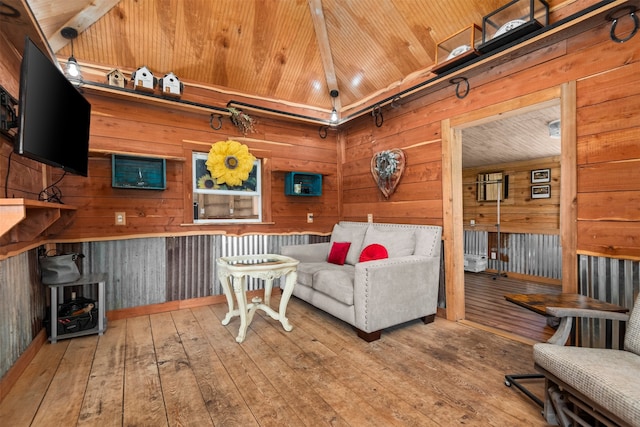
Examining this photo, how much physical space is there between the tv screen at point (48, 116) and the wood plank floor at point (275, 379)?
4.55 ft

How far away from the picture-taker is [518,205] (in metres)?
5.48

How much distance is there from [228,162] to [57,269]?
1667 mm

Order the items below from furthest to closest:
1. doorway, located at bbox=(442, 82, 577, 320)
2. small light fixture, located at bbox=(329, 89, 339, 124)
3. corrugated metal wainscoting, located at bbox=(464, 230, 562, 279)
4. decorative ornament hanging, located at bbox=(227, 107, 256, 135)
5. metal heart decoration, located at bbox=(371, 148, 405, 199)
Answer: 1. corrugated metal wainscoting, located at bbox=(464, 230, 562, 279)
2. small light fixture, located at bbox=(329, 89, 339, 124)
3. decorative ornament hanging, located at bbox=(227, 107, 256, 135)
4. metal heart decoration, located at bbox=(371, 148, 405, 199)
5. doorway, located at bbox=(442, 82, 577, 320)

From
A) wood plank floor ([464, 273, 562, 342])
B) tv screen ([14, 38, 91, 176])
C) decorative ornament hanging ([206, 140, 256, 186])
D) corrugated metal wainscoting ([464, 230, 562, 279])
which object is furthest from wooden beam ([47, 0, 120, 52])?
corrugated metal wainscoting ([464, 230, 562, 279])

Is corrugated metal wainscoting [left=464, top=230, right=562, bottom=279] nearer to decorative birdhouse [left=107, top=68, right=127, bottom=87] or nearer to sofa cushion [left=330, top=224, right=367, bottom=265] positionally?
sofa cushion [left=330, top=224, right=367, bottom=265]

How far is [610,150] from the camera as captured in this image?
6.79 ft

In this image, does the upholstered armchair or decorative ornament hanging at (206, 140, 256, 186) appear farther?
decorative ornament hanging at (206, 140, 256, 186)

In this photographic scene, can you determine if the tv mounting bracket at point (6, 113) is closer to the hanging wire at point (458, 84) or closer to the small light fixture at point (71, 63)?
the small light fixture at point (71, 63)

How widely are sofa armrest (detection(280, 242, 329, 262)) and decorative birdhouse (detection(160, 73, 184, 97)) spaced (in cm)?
202

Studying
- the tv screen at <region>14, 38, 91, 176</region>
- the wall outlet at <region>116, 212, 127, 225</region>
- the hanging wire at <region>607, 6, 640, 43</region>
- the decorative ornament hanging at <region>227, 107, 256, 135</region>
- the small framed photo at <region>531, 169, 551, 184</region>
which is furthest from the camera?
the small framed photo at <region>531, 169, 551, 184</region>

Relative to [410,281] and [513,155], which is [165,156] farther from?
[513,155]

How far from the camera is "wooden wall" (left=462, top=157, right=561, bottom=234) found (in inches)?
198

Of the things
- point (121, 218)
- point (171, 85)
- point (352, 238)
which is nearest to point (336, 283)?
point (352, 238)

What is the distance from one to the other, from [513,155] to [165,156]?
5197 mm
